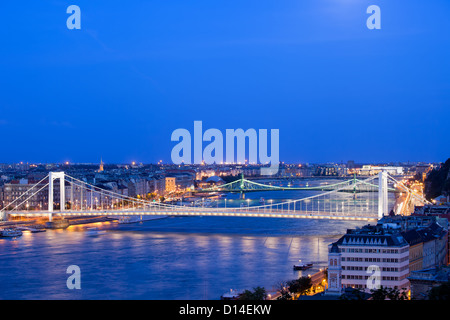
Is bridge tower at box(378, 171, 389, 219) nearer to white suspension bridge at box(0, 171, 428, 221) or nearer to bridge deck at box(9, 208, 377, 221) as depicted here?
white suspension bridge at box(0, 171, 428, 221)

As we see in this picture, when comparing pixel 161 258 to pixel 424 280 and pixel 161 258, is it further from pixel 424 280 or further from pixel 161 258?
pixel 424 280

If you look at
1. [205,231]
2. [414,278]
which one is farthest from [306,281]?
[205,231]

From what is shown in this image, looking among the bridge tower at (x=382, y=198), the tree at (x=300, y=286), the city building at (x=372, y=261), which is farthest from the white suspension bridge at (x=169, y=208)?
the tree at (x=300, y=286)

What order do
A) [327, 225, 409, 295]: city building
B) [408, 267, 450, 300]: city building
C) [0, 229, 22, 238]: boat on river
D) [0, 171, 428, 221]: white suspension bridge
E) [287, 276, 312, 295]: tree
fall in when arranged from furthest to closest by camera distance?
[0, 171, 428, 221]: white suspension bridge, [0, 229, 22, 238]: boat on river, [327, 225, 409, 295]: city building, [287, 276, 312, 295]: tree, [408, 267, 450, 300]: city building

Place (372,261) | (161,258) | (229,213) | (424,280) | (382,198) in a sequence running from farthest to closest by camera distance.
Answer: (229,213) < (382,198) < (161,258) < (372,261) < (424,280)

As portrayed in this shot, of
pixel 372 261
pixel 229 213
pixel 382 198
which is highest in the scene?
pixel 382 198

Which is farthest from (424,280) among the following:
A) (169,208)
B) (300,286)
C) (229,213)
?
(169,208)

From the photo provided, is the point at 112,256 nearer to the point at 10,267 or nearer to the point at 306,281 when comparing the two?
the point at 10,267

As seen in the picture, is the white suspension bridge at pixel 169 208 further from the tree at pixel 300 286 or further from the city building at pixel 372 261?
the tree at pixel 300 286

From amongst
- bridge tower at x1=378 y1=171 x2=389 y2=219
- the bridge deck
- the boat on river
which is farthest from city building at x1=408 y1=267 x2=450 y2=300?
the boat on river
